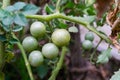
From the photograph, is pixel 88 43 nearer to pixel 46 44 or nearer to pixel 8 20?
pixel 46 44

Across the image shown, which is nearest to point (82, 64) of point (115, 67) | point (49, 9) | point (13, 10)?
point (115, 67)

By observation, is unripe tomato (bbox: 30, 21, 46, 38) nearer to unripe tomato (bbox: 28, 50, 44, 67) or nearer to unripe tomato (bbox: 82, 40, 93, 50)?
unripe tomato (bbox: 28, 50, 44, 67)

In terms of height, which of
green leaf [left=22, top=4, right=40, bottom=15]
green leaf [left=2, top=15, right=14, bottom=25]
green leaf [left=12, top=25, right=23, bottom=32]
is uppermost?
green leaf [left=22, top=4, right=40, bottom=15]

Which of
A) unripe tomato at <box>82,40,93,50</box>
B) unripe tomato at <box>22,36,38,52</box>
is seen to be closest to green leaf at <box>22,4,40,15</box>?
unripe tomato at <box>22,36,38,52</box>

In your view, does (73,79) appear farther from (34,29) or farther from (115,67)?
(34,29)

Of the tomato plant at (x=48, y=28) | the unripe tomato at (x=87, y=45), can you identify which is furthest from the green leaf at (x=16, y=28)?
the unripe tomato at (x=87, y=45)

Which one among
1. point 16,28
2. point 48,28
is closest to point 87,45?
point 48,28

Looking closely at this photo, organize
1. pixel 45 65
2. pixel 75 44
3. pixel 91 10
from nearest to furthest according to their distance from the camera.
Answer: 1. pixel 91 10
2. pixel 45 65
3. pixel 75 44
